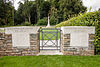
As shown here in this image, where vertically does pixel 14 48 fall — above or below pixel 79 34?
below

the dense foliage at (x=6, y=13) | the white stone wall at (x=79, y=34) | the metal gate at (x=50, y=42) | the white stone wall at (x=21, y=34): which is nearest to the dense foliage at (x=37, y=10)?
the dense foliage at (x=6, y=13)

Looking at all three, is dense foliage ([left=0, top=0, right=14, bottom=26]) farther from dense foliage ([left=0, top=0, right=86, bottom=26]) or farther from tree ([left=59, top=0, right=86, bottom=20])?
tree ([left=59, top=0, right=86, bottom=20])

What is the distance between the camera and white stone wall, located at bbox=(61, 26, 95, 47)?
138 inches

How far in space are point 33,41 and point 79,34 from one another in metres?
1.92

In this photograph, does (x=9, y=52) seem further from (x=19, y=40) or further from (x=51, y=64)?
(x=51, y=64)

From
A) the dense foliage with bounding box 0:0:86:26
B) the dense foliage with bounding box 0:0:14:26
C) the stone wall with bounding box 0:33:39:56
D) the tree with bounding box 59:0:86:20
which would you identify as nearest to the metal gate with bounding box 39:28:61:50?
the stone wall with bounding box 0:33:39:56

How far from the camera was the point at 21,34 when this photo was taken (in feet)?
11.4

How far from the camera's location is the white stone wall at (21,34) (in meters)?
3.47

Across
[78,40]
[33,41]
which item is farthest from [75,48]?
[33,41]

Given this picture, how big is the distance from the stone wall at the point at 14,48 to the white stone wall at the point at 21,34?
5.0 inches

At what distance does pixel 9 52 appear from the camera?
11.8 feet

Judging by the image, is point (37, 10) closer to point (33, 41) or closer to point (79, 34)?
point (33, 41)

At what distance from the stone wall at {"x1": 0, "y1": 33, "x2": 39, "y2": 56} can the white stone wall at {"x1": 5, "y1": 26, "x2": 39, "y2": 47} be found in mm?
128

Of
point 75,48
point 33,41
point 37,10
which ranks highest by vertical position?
point 37,10
